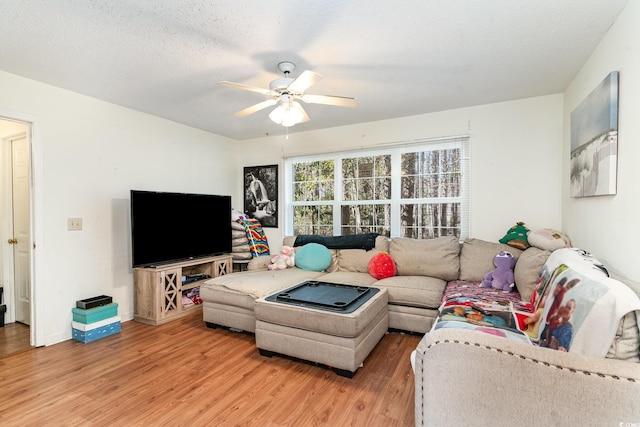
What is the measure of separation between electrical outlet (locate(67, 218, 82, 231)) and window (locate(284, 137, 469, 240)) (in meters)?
2.49

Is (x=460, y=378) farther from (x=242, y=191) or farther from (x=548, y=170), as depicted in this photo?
(x=242, y=191)

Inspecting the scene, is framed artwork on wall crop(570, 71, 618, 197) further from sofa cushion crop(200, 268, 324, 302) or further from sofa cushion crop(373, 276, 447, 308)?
sofa cushion crop(200, 268, 324, 302)

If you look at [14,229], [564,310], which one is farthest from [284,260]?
[14,229]

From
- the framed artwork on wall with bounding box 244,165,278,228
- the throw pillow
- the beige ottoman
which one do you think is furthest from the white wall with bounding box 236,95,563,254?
the framed artwork on wall with bounding box 244,165,278,228

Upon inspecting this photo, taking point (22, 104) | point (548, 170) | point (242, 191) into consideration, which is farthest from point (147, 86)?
point (548, 170)

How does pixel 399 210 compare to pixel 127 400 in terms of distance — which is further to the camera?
pixel 399 210

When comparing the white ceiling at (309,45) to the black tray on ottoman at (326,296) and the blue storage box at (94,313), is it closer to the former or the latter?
the black tray on ottoman at (326,296)

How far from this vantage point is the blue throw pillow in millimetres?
3658

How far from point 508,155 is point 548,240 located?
3.50 ft

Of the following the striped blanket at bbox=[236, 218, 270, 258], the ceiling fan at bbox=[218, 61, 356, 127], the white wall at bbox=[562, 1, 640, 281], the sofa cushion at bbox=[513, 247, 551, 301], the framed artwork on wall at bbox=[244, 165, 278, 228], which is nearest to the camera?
the white wall at bbox=[562, 1, 640, 281]

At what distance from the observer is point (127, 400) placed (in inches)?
76.7

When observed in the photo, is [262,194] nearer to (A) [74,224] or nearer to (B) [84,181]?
(B) [84,181]

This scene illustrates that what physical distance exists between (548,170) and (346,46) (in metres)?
2.50

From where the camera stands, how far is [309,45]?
2059 millimetres
